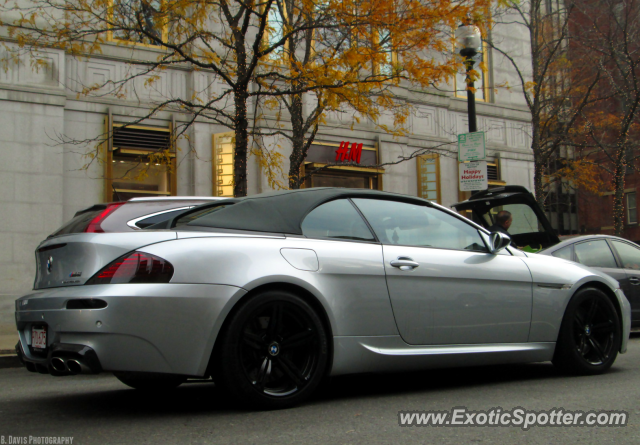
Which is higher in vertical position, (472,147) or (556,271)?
(472,147)

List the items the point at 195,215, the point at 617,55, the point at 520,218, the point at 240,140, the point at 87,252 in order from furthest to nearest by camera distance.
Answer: the point at 617,55 → the point at 240,140 → the point at 520,218 → the point at 195,215 → the point at 87,252

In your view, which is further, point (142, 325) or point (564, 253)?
point (564, 253)

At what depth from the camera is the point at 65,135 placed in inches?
535

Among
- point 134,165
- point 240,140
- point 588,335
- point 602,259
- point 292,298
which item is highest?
point 134,165

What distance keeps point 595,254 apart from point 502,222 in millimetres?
1782

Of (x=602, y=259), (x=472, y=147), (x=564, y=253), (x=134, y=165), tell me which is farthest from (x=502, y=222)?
(x=134, y=165)

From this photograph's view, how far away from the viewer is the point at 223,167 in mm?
Result: 15312

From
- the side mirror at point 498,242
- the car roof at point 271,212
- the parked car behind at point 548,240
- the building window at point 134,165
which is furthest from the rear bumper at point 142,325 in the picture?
the building window at point 134,165

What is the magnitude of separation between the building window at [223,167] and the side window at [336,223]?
423 inches

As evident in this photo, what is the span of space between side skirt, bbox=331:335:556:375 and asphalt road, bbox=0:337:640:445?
0.65ft

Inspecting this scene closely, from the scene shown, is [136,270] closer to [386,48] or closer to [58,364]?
[58,364]

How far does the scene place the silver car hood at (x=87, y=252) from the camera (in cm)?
386

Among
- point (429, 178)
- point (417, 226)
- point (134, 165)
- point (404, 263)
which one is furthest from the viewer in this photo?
point (429, 178)

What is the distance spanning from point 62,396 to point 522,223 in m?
5.18
